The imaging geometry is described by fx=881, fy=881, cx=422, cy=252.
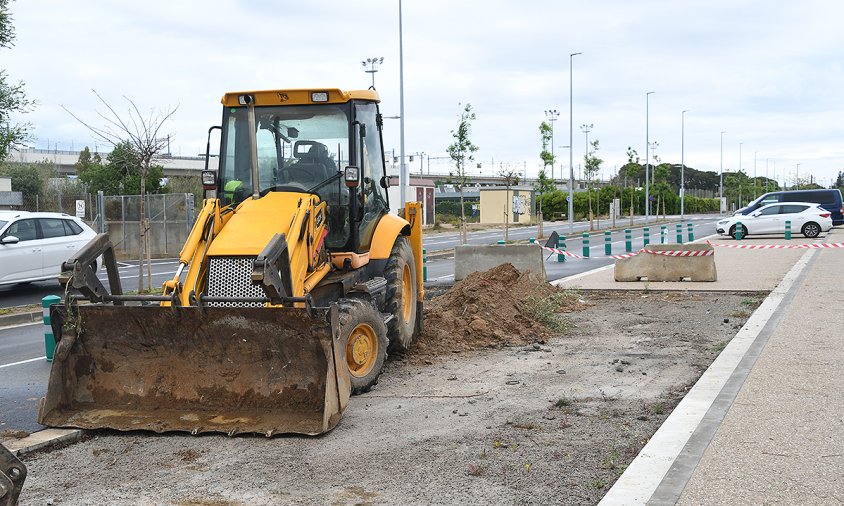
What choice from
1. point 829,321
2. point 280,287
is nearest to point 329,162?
point 280,287

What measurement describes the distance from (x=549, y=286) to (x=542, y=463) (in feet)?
33.6

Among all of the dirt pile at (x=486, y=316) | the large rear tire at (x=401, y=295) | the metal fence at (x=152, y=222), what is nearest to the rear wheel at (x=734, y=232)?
the metal fence at (x=152, y=222)

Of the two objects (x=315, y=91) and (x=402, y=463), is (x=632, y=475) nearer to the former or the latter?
(x=402, y=463)

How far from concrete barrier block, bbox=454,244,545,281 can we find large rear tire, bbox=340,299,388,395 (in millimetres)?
10139

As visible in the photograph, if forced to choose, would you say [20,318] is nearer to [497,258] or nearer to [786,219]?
[497,258]

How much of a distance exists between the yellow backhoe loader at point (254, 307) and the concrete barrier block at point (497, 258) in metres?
9.55

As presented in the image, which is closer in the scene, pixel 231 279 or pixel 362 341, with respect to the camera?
pixel 231 279

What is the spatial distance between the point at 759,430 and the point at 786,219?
34493mm

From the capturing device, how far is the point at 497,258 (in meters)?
19.2

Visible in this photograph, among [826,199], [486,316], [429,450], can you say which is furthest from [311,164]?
[826,199]

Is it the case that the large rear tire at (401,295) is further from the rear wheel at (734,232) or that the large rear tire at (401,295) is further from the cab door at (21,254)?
the rear wheel at (734,232)

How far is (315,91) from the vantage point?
8.84 metres

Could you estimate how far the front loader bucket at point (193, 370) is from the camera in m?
6.77

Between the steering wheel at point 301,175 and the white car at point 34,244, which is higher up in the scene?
the steering wheel at point 301,175
